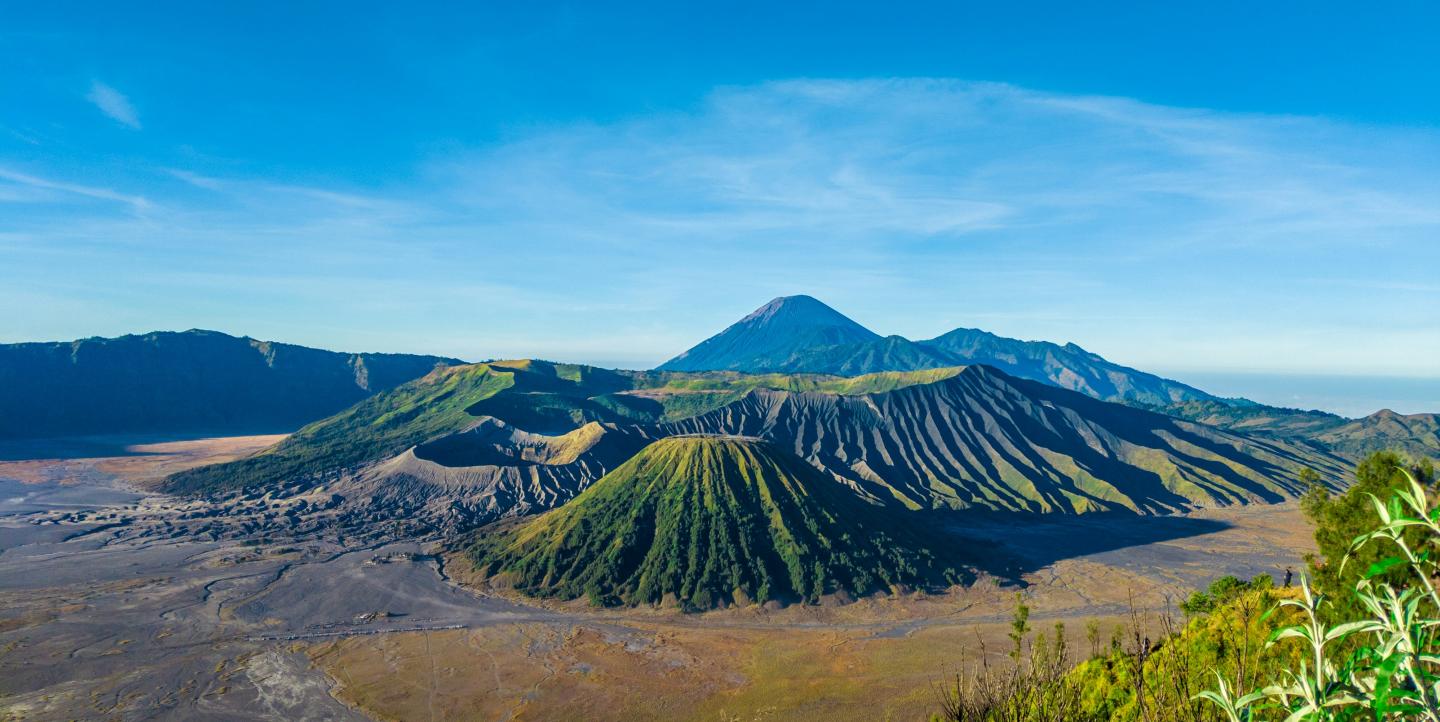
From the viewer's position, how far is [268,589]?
88.6 m

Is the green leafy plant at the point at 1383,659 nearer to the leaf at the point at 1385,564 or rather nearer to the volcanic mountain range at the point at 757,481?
the leaf at the point at 1385,564

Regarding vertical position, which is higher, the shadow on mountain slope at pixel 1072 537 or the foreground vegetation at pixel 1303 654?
the foreground vegetation at pixel 1303 654

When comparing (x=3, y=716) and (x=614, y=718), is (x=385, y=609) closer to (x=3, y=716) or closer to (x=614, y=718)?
(x=3, y=716)

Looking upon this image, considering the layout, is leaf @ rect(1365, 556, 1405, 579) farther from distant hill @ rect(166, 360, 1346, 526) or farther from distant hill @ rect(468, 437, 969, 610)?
distant hill @ rect(166, 360, 1346, 526)

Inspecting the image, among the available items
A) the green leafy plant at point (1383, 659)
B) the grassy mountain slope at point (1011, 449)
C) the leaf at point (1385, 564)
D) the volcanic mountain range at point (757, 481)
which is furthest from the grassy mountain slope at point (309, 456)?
the leaf at point (1385, 564)

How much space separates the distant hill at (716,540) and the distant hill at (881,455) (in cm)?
2344

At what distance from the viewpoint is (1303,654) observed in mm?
11688

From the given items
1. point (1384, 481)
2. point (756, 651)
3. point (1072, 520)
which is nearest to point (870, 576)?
point (756, 651)

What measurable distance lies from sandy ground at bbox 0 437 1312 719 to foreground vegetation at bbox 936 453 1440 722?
784cm

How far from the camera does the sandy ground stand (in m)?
58.9

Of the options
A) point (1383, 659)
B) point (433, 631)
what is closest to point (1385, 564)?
point (1383, 659)

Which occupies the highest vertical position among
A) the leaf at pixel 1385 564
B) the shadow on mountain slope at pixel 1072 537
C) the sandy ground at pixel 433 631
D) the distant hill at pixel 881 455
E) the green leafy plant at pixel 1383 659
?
the leaf at pixel 1385 564

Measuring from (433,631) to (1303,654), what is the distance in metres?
77.2

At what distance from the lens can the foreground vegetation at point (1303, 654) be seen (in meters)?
8.83
